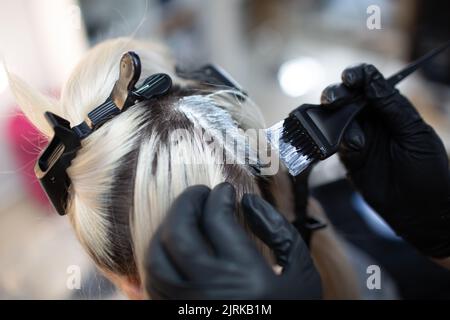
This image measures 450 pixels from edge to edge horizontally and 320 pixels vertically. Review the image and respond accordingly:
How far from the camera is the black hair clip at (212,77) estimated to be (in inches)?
31.2

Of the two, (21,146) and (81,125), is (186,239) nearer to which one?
(81,125)

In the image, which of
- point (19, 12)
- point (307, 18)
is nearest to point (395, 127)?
point (19, 12)

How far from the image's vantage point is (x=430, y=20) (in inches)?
70.6

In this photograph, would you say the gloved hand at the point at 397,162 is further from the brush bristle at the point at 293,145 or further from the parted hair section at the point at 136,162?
the parted hair section at the point at 136,162

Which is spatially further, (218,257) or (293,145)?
(293,145)

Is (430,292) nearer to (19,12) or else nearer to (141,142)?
(141,142)

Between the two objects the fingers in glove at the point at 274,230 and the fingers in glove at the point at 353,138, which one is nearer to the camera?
the fingers in glove at the point at 274,230

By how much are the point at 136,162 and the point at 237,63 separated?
2.25 m

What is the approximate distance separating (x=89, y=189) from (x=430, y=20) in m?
1.74

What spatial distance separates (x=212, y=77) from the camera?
83cm

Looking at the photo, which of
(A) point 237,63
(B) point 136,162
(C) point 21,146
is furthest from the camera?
(A) point 237,63

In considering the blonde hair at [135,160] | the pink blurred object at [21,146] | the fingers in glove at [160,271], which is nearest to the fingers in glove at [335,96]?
the blonde hair at [135,160]

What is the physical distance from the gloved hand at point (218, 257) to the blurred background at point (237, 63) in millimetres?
416

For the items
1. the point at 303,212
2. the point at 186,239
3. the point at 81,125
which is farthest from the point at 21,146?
the point at 186,239
